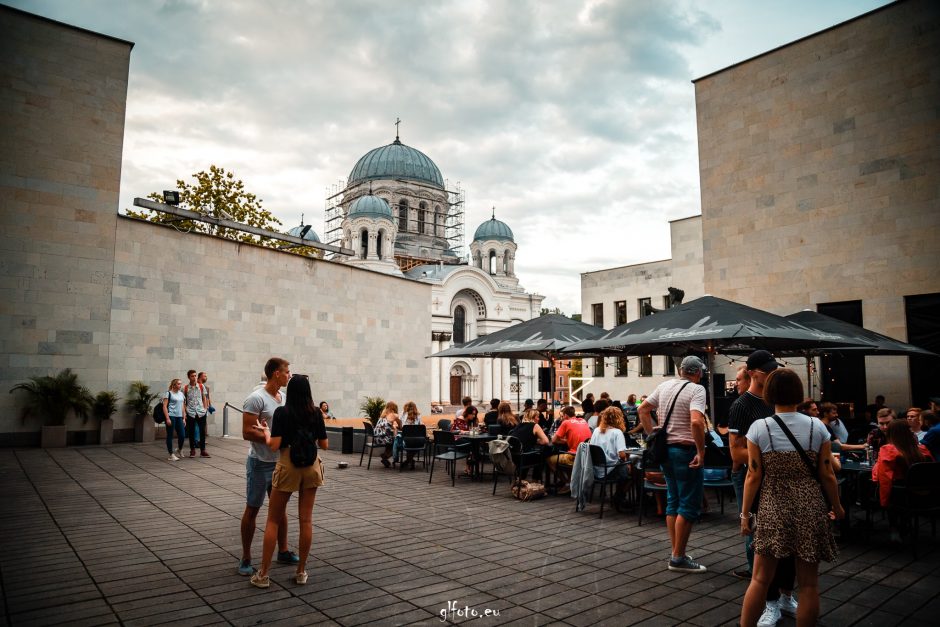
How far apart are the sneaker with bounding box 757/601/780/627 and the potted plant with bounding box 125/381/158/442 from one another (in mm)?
14559

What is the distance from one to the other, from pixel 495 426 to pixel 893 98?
44.3 ft

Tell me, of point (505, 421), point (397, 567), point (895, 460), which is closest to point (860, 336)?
point (895, 460)

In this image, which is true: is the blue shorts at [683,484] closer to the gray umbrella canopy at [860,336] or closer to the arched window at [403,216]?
the gray umbrella canopy at [860,336]

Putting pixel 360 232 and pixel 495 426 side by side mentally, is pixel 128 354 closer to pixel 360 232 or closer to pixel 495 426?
pixel 495 426

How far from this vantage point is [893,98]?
Result: 14.9m

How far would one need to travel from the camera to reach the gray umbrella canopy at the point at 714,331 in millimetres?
8617

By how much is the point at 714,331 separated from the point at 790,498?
553 centimetres

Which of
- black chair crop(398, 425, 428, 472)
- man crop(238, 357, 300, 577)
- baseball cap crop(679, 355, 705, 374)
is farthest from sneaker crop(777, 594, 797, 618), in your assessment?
black chair crop(398, 425, 428, 472)

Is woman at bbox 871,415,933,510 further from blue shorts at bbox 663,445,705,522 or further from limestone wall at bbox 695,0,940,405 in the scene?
limestone wall at bbox 695,0,940,405

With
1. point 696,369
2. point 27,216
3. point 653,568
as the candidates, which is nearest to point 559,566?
point 653,568

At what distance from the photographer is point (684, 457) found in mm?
5121

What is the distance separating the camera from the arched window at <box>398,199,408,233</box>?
2255 inches

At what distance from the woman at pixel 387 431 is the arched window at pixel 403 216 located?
4702 cm

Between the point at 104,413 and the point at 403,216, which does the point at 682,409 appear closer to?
the point at 104,413
